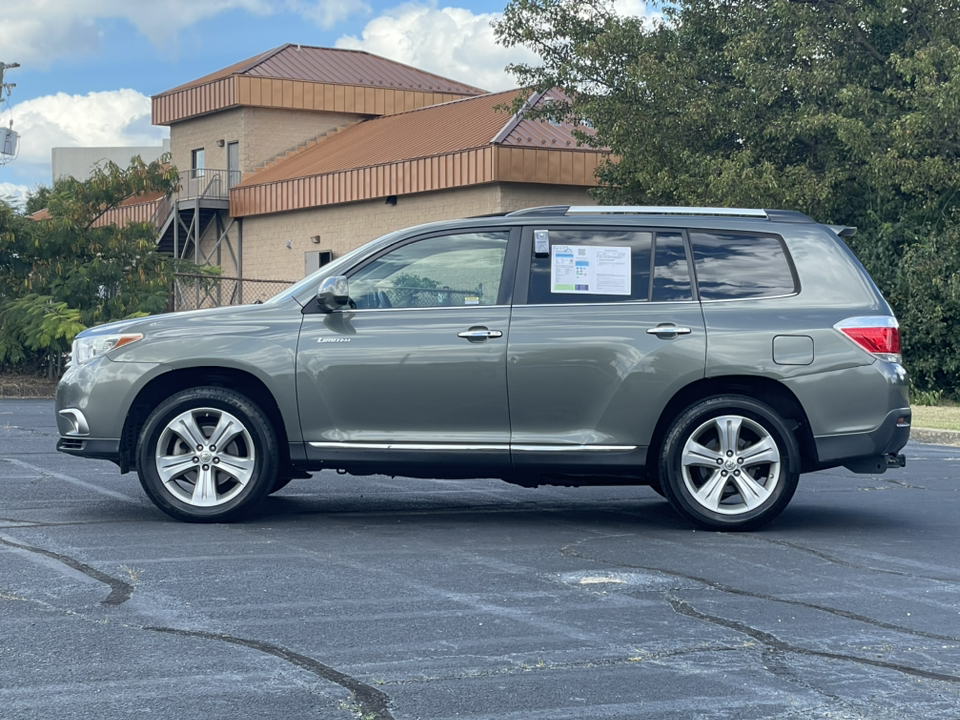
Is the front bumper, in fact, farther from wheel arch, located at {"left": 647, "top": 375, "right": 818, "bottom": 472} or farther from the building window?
the building window

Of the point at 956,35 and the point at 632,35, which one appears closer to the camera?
the point at 956,35

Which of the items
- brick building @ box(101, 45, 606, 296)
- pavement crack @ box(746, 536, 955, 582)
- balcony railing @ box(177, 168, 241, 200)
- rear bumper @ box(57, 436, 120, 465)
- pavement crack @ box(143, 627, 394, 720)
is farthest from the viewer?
balcony railing @ box(177, 168, 241, 200)

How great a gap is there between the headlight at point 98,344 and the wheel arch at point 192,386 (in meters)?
0.29

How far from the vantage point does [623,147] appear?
2392cm

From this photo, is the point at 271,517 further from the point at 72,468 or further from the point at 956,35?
the point at 956,35

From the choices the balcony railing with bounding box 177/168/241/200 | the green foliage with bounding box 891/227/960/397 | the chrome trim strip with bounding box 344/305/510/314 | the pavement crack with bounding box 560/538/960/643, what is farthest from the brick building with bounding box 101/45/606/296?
the pavement crack with bounding box 560/538/960/643

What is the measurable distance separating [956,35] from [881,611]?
17553 mm

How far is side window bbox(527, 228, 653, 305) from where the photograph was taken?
7.87m

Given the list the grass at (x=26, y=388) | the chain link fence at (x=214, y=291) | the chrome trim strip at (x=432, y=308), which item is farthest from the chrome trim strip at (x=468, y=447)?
the chain link fence at (x=214, y=291)

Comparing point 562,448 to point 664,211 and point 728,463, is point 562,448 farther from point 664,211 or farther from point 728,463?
point 664,211

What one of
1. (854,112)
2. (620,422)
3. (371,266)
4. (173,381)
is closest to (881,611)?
(620,422)

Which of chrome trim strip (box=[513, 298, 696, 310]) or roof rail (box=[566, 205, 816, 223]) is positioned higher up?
roof rail (box=[566, 205, 816, 223])

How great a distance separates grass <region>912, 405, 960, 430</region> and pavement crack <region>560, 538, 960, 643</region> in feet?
34.8

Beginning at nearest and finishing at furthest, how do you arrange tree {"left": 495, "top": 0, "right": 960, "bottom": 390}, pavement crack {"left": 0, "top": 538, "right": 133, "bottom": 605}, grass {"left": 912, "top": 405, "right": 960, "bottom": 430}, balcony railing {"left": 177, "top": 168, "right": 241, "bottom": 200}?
pavement crack {"left": 0, "top": 538, "right": 133, "bottom": 605} < grass {"left": 912, "top": 405, "right": 960, "bottom": 430} < tree {"left": 495, "top": 0, "right": 960, "bottom": 390} < balcony railing {"left": 177, "top": 168, "right": 241, "bottom": 200}
